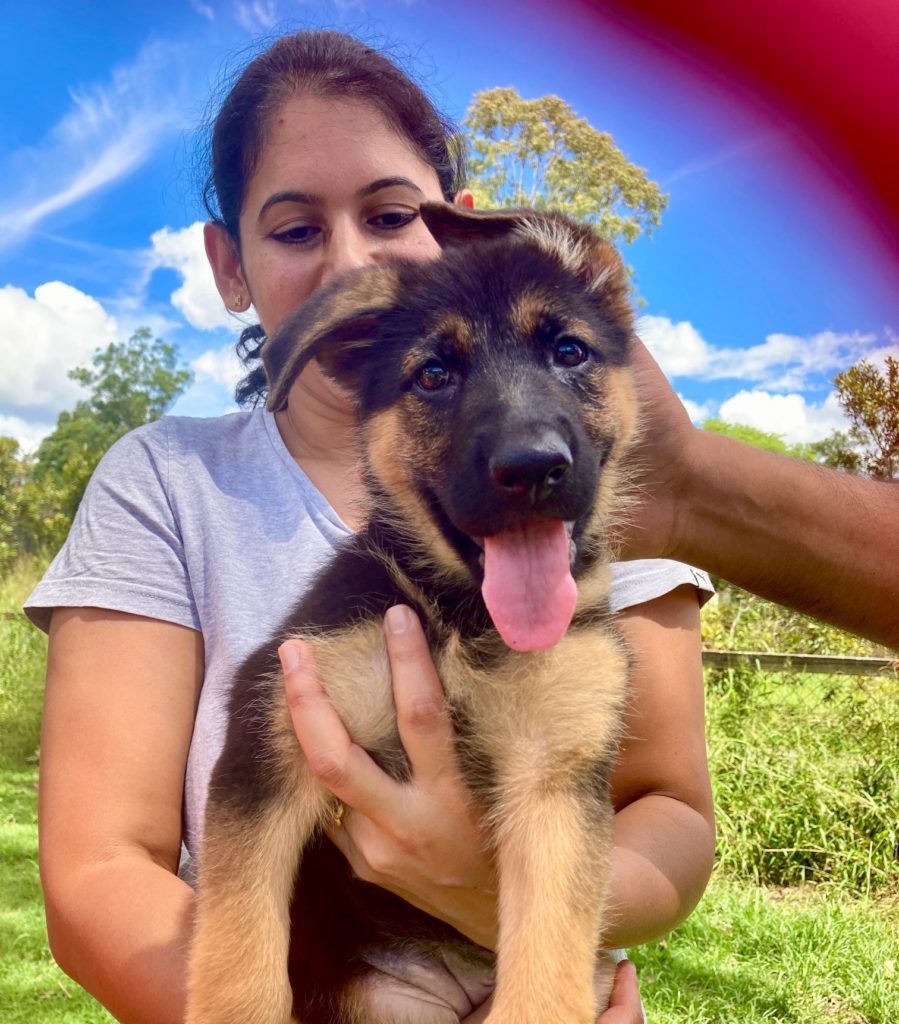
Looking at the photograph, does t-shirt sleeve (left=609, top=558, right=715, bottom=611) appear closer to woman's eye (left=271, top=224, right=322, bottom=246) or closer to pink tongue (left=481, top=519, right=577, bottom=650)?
pink tongue (left=481, top=519, right=577, bottom=650)

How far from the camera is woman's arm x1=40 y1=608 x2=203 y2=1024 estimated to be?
2.22 meters

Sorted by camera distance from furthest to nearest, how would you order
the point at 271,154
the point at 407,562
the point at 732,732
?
the point at 732,732 < the point at 271,154 < the point at 407,562

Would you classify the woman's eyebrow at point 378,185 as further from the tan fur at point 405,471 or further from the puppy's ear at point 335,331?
the tan fur at point 405,471

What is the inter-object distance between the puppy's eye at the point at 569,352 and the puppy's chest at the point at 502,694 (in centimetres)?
68

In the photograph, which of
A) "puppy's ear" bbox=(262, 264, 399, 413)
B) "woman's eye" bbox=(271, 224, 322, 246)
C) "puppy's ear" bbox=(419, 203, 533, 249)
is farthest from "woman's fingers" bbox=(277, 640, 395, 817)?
"woman's eye" bbox=(271, 224, 322, 246)

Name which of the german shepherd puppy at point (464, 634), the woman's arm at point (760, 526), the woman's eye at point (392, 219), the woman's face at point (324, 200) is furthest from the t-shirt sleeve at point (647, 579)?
the woman's eye at point (392, 219)

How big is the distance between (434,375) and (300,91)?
1486 mm

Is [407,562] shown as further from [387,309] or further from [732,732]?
[732,732]

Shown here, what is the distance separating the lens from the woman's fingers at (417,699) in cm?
199

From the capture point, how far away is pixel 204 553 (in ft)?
8.87

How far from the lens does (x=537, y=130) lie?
10719mm

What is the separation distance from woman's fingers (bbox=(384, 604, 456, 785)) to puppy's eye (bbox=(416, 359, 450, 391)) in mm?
562

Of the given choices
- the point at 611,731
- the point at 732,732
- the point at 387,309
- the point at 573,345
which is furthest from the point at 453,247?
the point at 732,732

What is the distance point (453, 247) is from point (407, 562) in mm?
866
